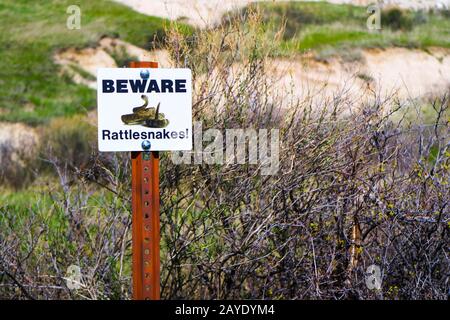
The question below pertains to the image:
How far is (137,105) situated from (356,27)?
26.9m

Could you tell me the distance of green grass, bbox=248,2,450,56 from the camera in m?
30.5

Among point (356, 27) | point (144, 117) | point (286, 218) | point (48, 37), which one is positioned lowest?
point (286, 218)

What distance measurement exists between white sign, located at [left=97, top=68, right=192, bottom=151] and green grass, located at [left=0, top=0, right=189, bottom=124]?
73.8 ft

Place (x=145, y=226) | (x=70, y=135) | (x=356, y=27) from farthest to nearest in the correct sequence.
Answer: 1. (x=356, y=27)
2. (x=70, y=135)
3. (x=145, y=226)

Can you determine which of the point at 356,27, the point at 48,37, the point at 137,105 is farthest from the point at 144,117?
the point at 356,27

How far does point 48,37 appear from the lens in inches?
1203

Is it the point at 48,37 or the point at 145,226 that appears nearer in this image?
the point at 145,226

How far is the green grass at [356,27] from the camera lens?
1201 inches

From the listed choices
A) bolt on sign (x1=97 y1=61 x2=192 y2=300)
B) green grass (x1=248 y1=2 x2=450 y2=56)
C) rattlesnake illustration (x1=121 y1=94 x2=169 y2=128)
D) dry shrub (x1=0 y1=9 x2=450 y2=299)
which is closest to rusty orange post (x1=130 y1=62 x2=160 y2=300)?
bolt on sign (x1=97 y1=61 x2=192 y2=300)

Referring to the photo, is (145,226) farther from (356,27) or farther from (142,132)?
(356,27)

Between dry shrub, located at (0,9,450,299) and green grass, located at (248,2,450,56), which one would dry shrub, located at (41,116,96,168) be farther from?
dry shrub, located at (0,9,450,299)

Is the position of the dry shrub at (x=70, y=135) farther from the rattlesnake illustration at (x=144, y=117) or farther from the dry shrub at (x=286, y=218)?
the rattlesnake illustration at (x=144, y=117)

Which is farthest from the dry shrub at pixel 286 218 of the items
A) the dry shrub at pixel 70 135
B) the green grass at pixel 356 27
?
the green grass at pixel 356 27
